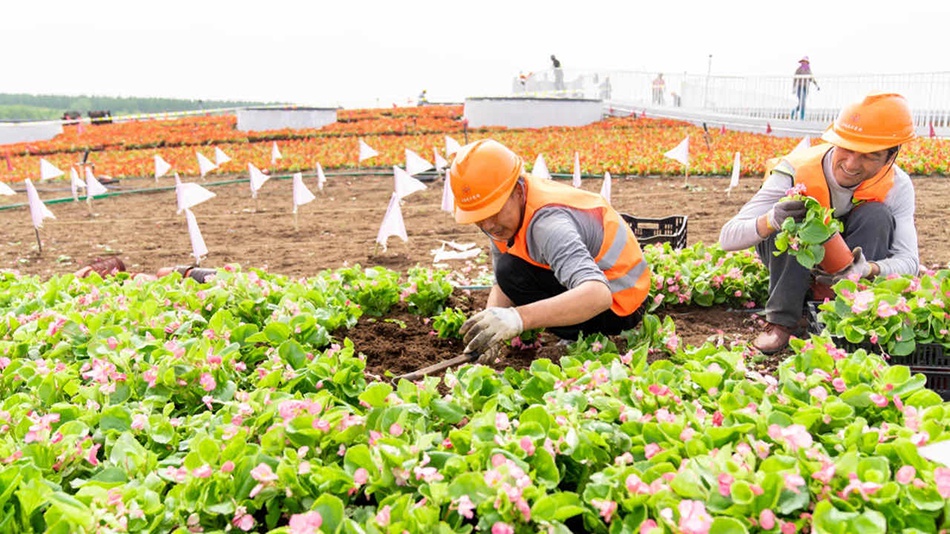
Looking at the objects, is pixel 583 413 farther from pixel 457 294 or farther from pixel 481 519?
pixel 457 294

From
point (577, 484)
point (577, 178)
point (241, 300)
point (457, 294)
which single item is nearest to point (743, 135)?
point (577, 178)

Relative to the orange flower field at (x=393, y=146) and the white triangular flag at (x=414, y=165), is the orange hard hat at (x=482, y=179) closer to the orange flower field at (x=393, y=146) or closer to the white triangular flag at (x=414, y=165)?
the white triangular flag at (x=414, y=165)

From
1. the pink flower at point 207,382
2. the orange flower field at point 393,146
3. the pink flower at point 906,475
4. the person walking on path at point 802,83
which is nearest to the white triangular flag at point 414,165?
the orange flower field at point 393,146

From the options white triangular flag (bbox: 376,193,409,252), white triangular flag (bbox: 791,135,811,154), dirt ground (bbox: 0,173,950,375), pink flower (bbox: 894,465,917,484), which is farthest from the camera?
white triangular flag (bbox: 376,193,409,252)

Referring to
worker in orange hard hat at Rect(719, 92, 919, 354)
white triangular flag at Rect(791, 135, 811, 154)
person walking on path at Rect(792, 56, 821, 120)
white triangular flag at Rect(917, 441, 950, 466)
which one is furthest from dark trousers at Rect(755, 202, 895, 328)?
person walking on path at Rect(792, 56, 821, 120)

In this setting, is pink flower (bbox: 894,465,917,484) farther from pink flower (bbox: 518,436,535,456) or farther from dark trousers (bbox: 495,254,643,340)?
dark trousers (bbox: 495,254,643,340)

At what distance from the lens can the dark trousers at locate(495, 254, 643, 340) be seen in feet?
10.7

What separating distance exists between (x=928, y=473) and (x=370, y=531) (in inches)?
45.7

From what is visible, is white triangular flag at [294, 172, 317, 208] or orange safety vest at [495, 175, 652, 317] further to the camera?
white triangular flag at [294, 172, 317, 208]

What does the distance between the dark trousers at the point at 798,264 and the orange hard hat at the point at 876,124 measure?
0.42 metres

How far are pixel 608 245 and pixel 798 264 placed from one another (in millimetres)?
1065

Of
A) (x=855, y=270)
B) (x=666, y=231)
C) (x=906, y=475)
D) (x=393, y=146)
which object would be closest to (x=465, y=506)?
(x=906, y=475)

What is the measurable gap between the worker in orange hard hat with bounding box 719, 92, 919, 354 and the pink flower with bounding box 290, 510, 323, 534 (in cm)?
240

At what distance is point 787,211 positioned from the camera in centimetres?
316
